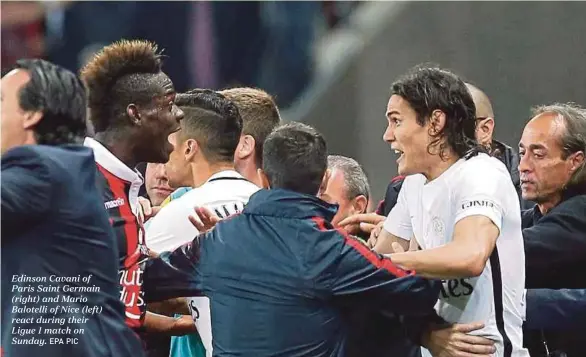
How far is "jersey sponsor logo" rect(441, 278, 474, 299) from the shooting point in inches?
116

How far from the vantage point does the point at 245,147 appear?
387cm

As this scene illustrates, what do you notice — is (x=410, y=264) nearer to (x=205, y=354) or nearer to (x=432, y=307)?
(x=432, y=307)

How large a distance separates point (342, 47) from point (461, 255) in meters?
4.32

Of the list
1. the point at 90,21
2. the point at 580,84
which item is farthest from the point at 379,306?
the point at 90,21

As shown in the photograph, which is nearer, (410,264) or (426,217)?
(410,264)

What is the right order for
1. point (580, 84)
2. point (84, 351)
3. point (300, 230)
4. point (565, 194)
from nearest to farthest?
point (84, 351) → point (300, 230) → point (565, 194) → point (580, 84)

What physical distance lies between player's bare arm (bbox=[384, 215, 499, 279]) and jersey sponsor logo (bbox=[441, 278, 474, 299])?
0.17 meters

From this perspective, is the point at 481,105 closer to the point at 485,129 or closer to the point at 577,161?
the point at 485,129

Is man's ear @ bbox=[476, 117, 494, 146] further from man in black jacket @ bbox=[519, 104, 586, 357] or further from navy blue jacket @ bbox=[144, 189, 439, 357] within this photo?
navy blue jacket @ bbox=[144, 189, 439, 357]

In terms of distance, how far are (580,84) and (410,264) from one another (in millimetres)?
3827

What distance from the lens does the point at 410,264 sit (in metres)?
2.80

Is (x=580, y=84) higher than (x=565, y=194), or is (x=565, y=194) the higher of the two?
(x=580, y=84)

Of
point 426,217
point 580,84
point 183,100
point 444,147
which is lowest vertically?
point 426,217

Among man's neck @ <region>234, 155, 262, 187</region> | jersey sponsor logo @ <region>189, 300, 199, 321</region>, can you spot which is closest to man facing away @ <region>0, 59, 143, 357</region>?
jersey sponsor logo @ <region>189, 300, 199, 321</region>
